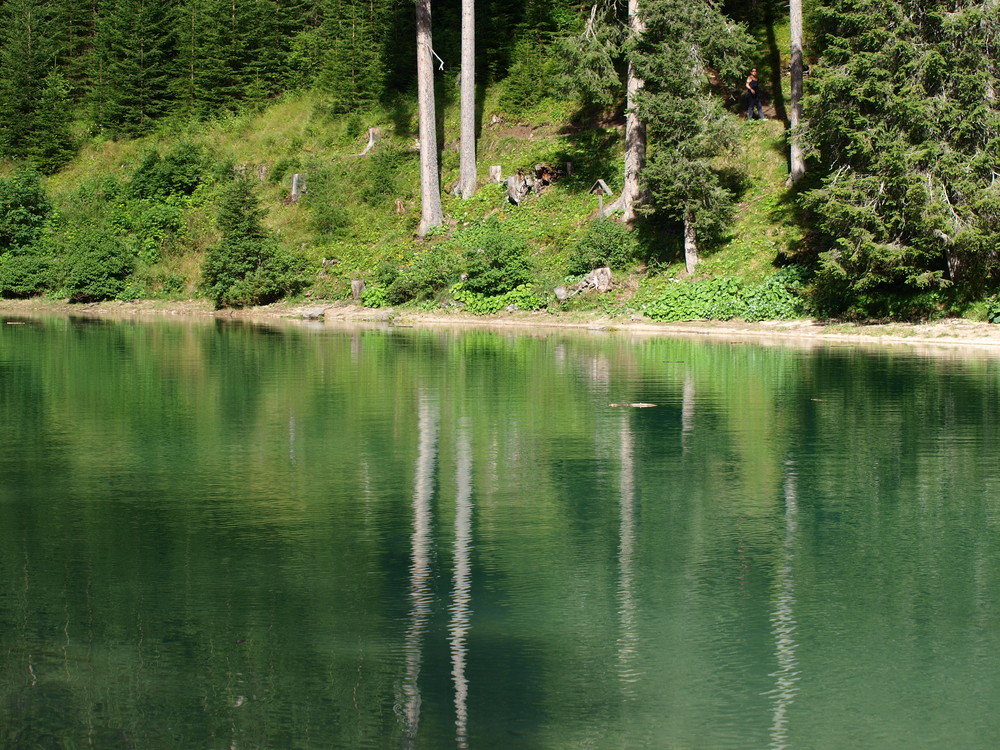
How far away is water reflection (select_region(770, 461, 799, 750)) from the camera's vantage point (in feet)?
18.4

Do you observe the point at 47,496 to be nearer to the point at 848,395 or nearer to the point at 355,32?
the point at 848,395

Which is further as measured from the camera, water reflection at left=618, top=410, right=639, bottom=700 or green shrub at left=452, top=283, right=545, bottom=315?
green shrub at left=452, top=283, right=545, bottom=315

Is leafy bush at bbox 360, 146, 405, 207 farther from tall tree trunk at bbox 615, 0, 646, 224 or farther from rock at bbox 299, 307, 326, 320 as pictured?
tall tree trunk at bbox 615, 0, 646, 224

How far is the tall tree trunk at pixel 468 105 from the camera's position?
1628 inches

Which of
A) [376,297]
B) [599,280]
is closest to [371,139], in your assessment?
[376,297]

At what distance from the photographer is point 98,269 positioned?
44.7m

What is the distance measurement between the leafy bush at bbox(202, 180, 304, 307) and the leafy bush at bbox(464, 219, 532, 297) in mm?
7617

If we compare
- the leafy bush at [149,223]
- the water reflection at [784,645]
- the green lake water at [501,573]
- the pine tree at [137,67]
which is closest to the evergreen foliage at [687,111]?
the green lake water at [501,573]

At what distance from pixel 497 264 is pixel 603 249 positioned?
3.39 meters

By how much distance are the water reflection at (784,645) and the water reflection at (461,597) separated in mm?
1499

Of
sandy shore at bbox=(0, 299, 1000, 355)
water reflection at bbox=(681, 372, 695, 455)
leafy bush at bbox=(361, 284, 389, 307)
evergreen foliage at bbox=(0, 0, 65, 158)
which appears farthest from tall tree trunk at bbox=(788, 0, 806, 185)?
evergreen foliage at bbox=(0, 0, 65, 158)

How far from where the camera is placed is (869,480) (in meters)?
11.4

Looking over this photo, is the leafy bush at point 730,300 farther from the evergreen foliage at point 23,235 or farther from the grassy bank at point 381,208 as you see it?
the evergreen foliage at point 23,235

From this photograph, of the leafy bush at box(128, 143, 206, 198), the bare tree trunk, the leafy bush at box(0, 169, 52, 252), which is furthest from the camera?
the leafy bush at box(128, 143, 206, 198)
